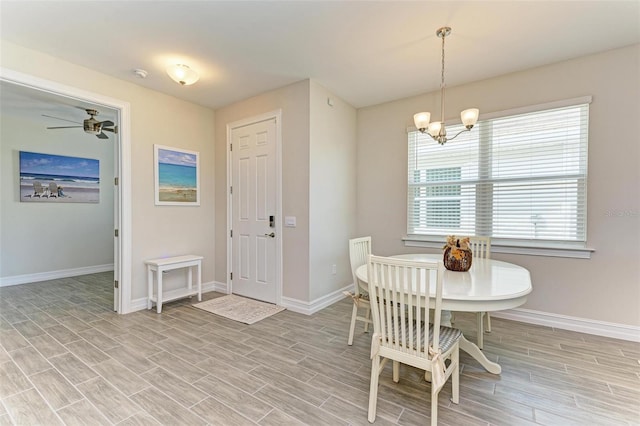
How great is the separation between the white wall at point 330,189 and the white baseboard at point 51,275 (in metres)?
4.71

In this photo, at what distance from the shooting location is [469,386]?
2.02m

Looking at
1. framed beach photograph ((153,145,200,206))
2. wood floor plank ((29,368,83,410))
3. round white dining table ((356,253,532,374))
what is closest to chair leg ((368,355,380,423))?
round white dining table ((356,253,532,374))

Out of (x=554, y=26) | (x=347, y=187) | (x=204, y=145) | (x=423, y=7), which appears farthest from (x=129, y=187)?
(x=554, y=26)

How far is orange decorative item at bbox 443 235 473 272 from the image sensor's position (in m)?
2.29

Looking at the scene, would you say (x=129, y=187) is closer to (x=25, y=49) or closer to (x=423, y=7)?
(x=25, y=49)

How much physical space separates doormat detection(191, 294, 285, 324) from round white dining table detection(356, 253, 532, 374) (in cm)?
168

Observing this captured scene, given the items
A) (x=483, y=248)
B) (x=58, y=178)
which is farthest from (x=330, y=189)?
(x=58, y=178)

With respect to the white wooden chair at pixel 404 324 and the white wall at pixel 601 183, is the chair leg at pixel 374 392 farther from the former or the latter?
the white wall at pixel 601 183

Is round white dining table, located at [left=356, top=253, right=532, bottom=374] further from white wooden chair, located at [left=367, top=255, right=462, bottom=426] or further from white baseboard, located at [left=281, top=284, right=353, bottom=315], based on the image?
white baseboard, located at [left=281, top=284, right=353, bottom=315]

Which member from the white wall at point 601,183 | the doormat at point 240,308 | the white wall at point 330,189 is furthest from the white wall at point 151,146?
the white wall at point 601,183

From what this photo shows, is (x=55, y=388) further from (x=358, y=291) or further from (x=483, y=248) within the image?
(x=483, y=248)

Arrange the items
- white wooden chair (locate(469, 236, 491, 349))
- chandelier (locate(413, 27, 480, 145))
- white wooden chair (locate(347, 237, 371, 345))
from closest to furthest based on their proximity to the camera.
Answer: chandelier (locate(413, 27, 480, 145))
white wooden chair (locate(347, 237, 371, 345))
white wooden chair (locate(469, 236, 491, 349))

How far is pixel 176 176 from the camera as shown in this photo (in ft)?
13.0

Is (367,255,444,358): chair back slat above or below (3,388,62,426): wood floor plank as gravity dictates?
above
